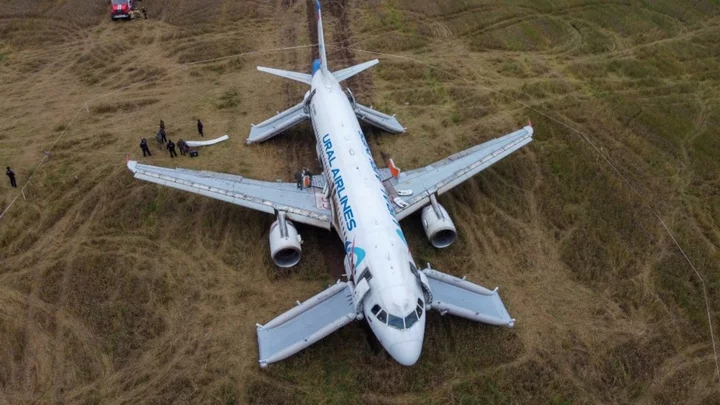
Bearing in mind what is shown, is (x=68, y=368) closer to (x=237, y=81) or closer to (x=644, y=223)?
(x=237, y=81)

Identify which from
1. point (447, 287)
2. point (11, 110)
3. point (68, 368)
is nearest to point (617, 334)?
point (447, 287)

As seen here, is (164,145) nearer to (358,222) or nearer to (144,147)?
(144,147)

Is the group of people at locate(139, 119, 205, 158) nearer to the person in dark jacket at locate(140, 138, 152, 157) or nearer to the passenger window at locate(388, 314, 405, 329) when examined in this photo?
the person in dark jacket at locate(140, 138, 152, 157)

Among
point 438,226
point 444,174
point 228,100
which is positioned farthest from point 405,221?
point 228,100

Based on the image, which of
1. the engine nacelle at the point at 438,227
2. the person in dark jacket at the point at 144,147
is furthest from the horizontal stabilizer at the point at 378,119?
the person in dark jacket at the point at 144,147

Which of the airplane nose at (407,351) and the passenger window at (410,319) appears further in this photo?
the passenger window at (410,319)

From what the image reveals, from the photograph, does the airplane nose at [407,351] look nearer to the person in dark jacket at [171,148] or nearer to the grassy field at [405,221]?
the grassy field at [405,221]

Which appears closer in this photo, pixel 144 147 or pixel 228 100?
pixel 144 147
